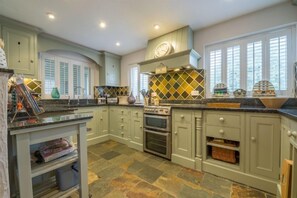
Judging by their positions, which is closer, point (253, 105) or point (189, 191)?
point (189, 191)

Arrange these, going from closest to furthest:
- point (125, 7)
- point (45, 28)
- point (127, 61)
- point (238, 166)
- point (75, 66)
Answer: point (238, 166)
point (125, 7)
point (45, 28)
point (75, 66)
point (127, 61)

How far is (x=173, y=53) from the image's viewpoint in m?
2.39

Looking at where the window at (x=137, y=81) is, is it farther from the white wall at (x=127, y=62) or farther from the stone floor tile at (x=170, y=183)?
the stone floor tile at (x=170, y=183)

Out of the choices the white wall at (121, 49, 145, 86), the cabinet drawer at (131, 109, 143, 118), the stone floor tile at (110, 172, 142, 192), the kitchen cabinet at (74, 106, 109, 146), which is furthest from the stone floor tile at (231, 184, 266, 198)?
the white wall at (121, 49, 145, 86)

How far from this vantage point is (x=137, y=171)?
1.93 meters

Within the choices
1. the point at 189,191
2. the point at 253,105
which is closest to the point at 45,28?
the point at 189,191

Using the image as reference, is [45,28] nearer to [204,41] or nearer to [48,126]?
[48,126]

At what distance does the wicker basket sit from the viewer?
177 cm

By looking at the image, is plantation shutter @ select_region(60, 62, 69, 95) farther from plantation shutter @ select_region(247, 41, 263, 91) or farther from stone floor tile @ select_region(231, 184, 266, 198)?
plantation shutter @ select_region(247, 41, 263, 91)

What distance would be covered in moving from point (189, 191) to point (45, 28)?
3465mm

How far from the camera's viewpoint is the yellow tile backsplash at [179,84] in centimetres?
253

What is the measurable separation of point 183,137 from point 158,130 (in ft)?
1.56

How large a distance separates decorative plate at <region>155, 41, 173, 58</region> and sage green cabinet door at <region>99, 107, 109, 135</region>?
1841mm

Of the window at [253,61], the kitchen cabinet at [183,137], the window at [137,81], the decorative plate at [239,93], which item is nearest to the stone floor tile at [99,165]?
the kitchen cabinet at [183,137]
